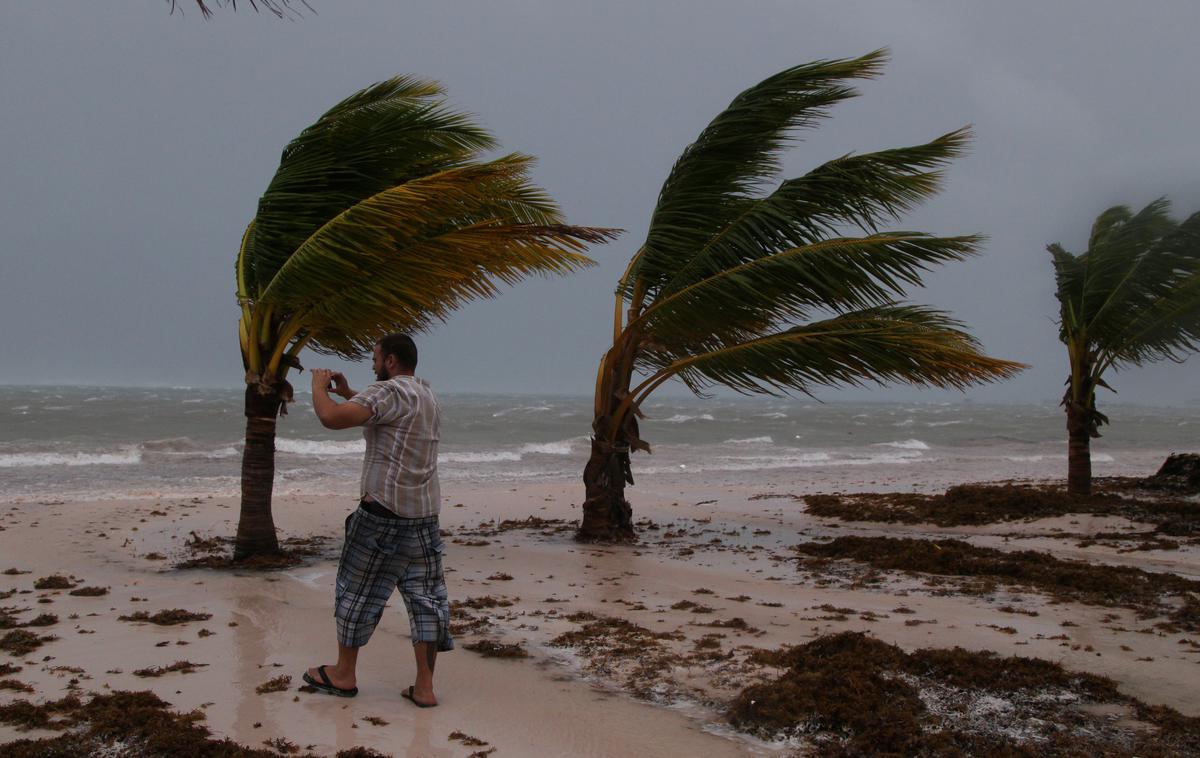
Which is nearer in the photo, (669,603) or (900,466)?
(669,603)

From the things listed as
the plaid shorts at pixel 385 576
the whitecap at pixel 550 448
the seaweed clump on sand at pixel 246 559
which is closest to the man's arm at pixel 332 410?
the plaid shorts at pixel 385 576

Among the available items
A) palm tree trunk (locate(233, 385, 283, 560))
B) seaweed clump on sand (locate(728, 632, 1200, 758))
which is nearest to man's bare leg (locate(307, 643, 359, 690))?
seaweed clump on sand (locate(728, 632, 1200, 758))

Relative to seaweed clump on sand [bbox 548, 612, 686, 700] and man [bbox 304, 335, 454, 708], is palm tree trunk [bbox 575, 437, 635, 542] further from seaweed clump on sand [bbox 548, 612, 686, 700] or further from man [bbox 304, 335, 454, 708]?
man [bbox 304, 335, 454, 708]

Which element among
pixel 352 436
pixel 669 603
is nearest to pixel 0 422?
pixel 352 436

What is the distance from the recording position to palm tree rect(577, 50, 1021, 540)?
780cm

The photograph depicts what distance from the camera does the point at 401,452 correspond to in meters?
3.83

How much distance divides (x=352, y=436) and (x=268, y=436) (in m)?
24.8

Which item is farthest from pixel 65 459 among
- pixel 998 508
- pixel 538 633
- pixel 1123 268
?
pixel 1123 268

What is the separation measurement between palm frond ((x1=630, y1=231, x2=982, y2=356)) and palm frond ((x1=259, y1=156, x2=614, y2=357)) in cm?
106

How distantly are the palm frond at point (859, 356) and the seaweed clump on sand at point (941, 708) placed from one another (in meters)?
3.80

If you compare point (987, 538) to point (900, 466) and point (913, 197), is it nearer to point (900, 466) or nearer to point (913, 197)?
point (913, 197)

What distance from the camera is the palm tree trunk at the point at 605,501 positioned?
884cm

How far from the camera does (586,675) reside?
13.8ft

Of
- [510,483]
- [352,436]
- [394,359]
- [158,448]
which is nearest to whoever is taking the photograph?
[394,359]
